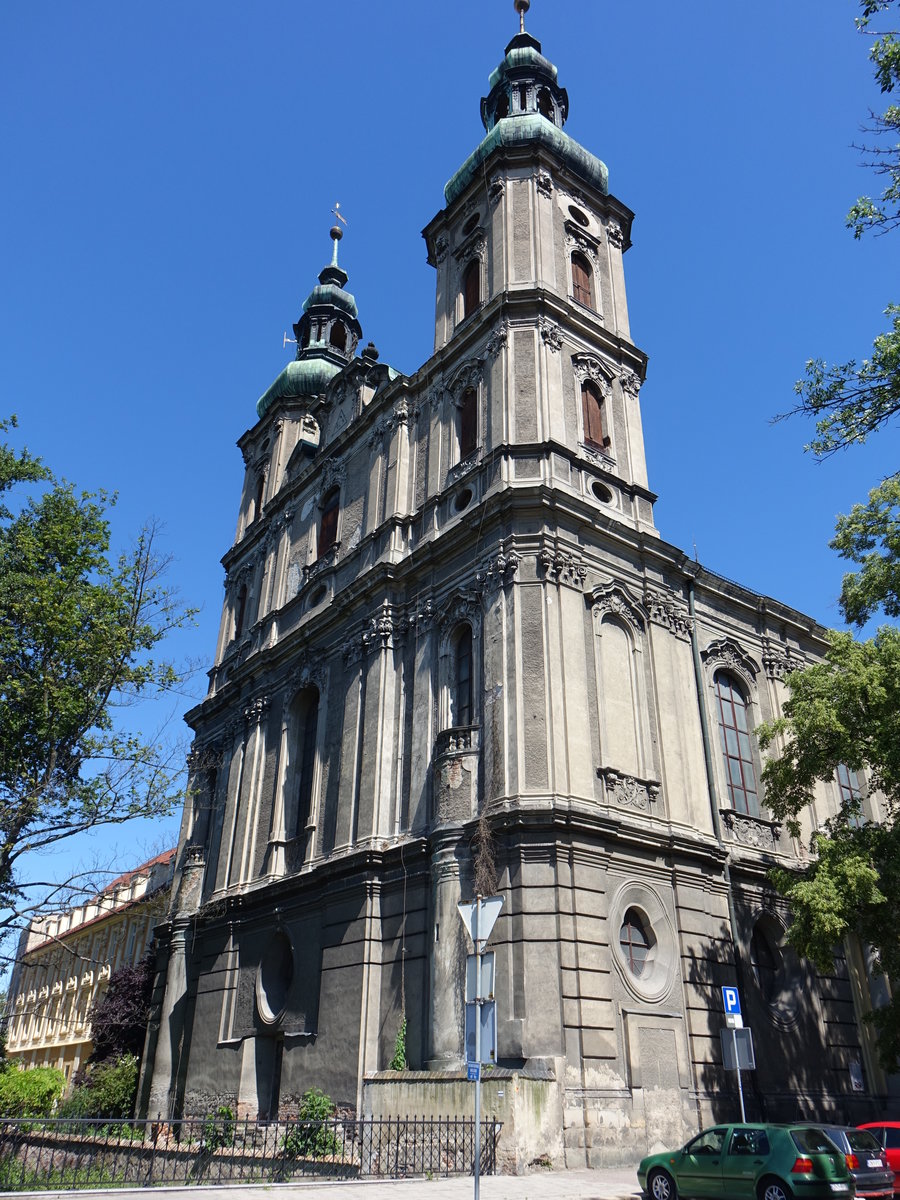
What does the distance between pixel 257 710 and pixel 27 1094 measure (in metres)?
20.6

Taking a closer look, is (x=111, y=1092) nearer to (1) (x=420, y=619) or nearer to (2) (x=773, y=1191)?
(1) (x=420, y=619)

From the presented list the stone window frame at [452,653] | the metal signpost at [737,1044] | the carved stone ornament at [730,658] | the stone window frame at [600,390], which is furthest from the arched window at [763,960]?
the stone window frame at [600,390]

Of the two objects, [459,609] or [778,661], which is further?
[778,661]

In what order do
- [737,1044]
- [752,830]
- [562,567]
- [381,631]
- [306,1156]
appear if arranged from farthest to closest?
[381,631], [752,830], [562,567], [306,1156], [737,1044]

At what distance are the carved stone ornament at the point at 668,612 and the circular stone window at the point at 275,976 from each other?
1229 centimetres

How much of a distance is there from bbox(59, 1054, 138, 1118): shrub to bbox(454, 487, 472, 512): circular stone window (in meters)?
20.3

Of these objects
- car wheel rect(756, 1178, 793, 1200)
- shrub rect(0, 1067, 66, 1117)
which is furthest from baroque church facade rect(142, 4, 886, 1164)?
shrub rect(0, 1067, 66, 1117)

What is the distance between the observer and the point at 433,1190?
12.4m

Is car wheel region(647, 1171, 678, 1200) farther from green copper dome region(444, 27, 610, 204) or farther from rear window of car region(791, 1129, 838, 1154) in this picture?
green copper dome region(444, 27, 610, 204)

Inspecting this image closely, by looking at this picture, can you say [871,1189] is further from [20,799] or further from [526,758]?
[20,799]

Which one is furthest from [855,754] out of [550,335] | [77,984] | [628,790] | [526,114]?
[77,984]

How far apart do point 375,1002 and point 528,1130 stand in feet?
19.3

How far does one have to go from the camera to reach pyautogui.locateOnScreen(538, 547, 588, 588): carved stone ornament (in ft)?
67.8

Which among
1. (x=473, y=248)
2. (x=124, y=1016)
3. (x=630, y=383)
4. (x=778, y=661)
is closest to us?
(x=630, y=383)
